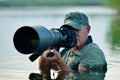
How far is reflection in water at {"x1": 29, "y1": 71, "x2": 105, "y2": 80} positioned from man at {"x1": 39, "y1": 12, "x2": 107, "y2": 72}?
93 millimetres

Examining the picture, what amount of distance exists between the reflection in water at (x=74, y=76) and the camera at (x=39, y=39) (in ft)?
1.78

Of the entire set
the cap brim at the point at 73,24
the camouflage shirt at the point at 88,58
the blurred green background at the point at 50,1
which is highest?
the cap brim at the point at 73,24

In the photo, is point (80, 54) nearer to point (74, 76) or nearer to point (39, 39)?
point (74, 76)

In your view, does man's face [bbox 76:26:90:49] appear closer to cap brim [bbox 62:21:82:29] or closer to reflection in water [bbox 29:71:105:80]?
cap brim [bbox 62:21:82:29]

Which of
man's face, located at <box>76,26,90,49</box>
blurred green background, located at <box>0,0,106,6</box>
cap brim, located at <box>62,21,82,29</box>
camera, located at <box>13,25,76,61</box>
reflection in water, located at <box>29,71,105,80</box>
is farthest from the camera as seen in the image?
blurred green background, located at <box>0,0,106,6</box>

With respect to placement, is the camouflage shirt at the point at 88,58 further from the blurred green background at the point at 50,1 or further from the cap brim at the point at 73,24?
the blurred green background at the point at 50,1

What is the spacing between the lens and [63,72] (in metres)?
5.89

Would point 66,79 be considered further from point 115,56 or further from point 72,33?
point 115,56

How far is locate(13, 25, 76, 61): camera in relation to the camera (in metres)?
5.14

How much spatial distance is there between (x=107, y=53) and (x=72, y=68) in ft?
10.8

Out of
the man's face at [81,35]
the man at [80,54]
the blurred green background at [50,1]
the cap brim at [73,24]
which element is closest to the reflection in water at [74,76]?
the man at [80,54]

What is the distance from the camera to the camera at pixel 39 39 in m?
5.14

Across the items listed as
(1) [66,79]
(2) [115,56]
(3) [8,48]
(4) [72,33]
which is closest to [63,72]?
(1) [66,79]

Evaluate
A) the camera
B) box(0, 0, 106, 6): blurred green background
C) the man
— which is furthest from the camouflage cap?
box(0, 0, 106, 6): blurred green background
